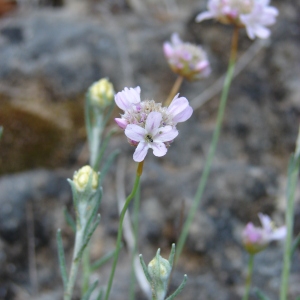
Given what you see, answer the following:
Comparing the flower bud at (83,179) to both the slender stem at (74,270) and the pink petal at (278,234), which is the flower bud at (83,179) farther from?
the pink petal at (278,234)

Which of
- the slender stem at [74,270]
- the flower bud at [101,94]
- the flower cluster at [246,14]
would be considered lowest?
the slender stem at [74,270]

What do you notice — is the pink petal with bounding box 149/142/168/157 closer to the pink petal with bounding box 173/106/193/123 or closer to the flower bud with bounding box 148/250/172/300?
the pink petal with bounding box 173/106/193/123


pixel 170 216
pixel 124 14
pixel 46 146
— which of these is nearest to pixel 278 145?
pixel 170 216

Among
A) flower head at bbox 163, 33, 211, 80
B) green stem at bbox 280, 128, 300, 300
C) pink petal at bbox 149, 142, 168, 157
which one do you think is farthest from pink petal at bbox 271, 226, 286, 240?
pink petal at bbox 149, 142, 168, 157

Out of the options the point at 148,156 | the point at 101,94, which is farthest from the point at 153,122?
the point at 148,156

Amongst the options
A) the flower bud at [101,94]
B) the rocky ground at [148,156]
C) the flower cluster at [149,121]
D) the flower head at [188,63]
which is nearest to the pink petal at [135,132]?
the flower cluster at [149,121]

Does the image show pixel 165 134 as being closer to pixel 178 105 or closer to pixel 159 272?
pixel 178 105

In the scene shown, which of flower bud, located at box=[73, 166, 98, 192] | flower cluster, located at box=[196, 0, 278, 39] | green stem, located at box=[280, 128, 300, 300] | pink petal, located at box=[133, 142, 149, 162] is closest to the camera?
pink petal, located at box=[133, 142, 149, 162]
